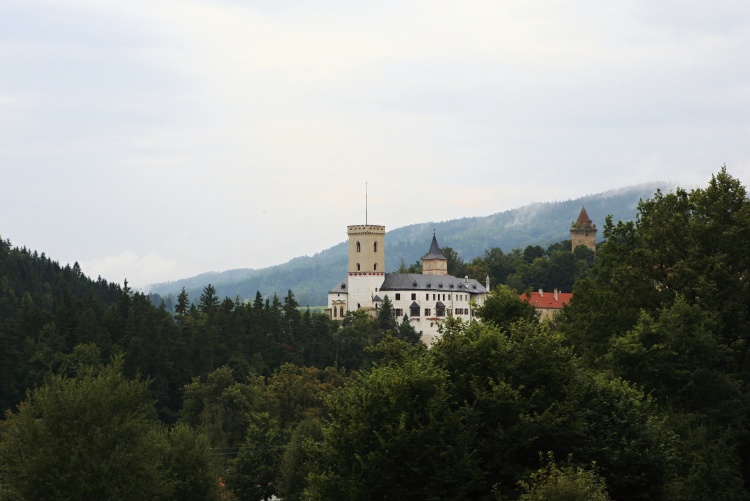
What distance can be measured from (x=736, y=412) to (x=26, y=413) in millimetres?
30419

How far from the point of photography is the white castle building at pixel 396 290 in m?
175

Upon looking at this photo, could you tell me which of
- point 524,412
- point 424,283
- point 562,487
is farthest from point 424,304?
point 562,487

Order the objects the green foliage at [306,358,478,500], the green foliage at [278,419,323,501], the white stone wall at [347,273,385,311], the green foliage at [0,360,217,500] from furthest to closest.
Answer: the white stone wall at [347,273,385,311] → the green foliage at [278,419,323,501] → the green foliage at [0,360,217,500] → the green foliage at [306,358,478,500]

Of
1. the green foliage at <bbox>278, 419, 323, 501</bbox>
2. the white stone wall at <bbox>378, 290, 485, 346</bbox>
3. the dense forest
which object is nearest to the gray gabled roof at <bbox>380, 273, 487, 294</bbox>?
the white stone wall at <bbox>378, 290, 485, 346</bbox>

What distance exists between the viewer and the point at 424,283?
177000 millimetres

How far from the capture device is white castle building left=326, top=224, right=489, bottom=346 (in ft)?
575

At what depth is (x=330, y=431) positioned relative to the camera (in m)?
39.6

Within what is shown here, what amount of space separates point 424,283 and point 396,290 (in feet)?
13.9

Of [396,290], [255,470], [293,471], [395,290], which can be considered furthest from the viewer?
[395,290]

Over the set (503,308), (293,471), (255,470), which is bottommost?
(255,470)

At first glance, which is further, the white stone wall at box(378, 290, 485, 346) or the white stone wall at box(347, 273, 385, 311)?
the white stone wall at box(347, 273, 385, 311)

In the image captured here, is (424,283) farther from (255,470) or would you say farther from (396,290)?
(255,470)

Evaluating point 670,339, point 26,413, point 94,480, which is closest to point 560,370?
point 670,339

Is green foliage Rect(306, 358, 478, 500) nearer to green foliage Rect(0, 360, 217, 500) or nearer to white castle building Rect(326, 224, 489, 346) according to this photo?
green foliage Rect(0, 360, 217, 500)
